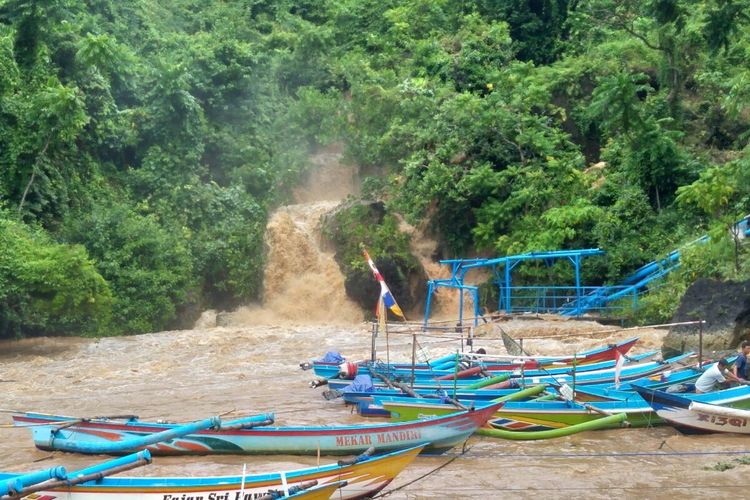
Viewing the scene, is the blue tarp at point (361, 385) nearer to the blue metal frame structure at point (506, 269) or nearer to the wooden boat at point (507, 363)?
the wooden boat at point (507, 363)

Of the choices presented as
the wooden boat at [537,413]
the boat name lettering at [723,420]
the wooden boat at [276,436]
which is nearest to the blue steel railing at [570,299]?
the wooden boat at [537,413]

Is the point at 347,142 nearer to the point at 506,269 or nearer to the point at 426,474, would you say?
the point at 506,269

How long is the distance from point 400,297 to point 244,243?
6104mm

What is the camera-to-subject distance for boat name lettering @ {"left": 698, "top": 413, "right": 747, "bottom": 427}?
13.6 m

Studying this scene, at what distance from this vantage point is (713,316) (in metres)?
18.8

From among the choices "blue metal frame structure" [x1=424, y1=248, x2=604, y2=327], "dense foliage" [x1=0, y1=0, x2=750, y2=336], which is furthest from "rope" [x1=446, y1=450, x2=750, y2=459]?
"blue metal frame structure" [x1=424, y1=248, x2=604, y2=327]

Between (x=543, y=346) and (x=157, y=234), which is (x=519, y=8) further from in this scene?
(x=543, y=346)

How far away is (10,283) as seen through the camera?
2338 centimetres

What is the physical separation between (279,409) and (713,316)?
9.08 metres

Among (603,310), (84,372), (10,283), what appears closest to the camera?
(84,372)

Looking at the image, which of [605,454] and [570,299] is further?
[570,299]

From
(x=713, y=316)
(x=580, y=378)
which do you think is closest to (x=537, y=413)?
(x=580, y=378)

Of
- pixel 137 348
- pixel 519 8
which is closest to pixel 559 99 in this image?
pixel 519 8

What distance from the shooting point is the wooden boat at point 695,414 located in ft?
44.1
